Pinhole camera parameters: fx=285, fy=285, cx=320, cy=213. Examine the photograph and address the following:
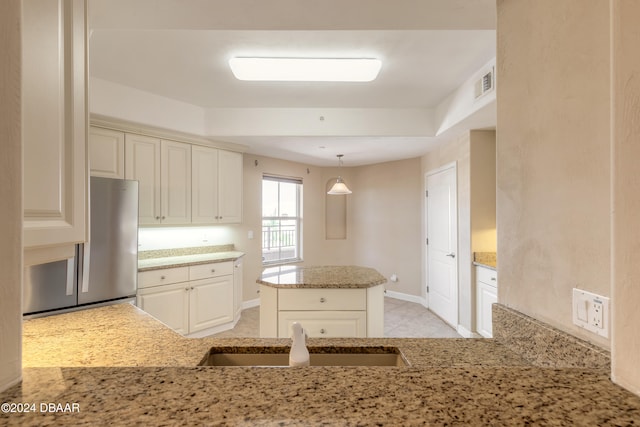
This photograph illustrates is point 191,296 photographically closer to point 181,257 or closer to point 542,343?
point 181,257

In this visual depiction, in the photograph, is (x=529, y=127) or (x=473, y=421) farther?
(x=529, y=127)

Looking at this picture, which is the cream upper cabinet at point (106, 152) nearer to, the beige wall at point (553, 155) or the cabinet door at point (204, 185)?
the cabinet door at point (204, 185)

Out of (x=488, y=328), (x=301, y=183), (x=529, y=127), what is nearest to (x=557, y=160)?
(x=529, y=127)

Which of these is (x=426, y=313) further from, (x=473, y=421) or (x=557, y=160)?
(x=473, y=421)

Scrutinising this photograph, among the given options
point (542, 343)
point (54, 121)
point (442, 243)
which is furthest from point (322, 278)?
point (442, 243)

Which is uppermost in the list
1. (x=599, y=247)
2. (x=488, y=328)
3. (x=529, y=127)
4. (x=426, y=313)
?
(x=529, y=127)

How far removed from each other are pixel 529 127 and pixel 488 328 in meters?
2.66

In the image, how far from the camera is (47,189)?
33.0 inches

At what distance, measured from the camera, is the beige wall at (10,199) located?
0.57 m

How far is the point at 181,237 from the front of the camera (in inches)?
145

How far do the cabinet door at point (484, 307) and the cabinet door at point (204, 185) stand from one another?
3.21m

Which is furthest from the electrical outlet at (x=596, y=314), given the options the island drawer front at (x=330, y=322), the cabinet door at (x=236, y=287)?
the cabinet door at (x=236, y=287)

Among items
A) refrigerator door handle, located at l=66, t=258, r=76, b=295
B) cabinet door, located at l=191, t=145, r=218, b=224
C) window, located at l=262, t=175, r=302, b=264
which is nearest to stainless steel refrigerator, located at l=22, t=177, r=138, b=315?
refrigerator door handle, located at l=66, t=258, r=76, b=295

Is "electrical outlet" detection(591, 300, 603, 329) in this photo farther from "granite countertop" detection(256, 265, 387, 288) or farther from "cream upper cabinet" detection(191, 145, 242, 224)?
"cream upper cabinet" detection(191, 145, 242, 224)
